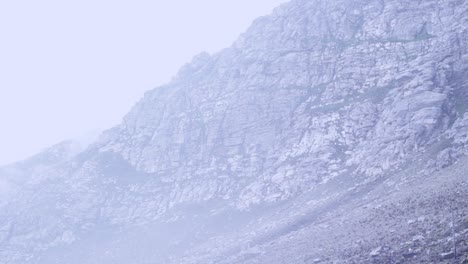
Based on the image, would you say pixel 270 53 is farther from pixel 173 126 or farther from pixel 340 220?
pixel 340 220

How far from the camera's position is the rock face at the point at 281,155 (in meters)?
47.4

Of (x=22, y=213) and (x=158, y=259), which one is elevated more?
(x=22, y=213)

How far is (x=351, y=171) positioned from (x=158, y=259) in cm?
2776

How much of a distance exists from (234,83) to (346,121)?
29.3 metres

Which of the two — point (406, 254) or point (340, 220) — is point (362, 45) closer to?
point (340, 220)

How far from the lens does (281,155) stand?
6994cm

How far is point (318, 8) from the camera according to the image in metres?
91.8

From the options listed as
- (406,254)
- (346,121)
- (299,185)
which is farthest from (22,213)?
(406,254)

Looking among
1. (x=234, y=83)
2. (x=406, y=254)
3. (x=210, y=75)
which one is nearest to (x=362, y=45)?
(x=234, y=83)

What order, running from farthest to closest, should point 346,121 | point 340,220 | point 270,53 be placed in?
1. point 270,53
2. point 346,121
3. point 340,220

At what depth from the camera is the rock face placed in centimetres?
4744

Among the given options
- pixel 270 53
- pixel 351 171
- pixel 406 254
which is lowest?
pixel 351 171

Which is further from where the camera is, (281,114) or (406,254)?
(281,114)

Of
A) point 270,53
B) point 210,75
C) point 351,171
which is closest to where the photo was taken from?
point 351,171
